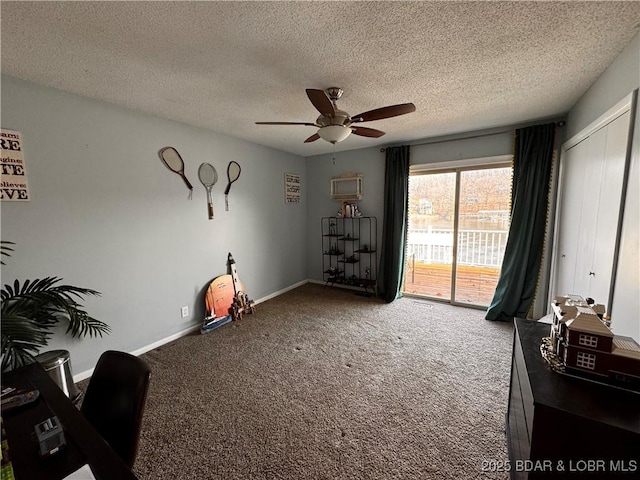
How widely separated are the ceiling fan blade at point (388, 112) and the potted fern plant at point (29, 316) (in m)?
2.43

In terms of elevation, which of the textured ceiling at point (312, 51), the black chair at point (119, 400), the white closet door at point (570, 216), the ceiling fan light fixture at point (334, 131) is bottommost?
the black chair at point (119, 400)

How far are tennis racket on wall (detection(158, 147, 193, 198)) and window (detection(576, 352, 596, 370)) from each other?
337cm

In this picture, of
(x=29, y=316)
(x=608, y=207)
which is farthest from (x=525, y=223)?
(x=29, y=316)

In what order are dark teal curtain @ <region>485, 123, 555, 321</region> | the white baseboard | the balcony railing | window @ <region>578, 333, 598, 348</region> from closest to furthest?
window @ <region>578, 333, 598, 348</region>
the white baseboard
dark teal curtain @ <region>485, 123, 555, 321</region>
the balcony railing

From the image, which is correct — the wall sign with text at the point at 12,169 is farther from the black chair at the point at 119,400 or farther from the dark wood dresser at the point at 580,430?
the dark wood dresser at the point at 580,430

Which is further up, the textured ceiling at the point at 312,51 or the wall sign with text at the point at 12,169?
the textured ceiling at the point at 312,51

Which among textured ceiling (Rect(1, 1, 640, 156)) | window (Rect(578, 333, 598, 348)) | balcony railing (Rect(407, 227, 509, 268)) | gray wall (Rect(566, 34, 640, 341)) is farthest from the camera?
balcony railing (Rect(407, 227, 509, 268))

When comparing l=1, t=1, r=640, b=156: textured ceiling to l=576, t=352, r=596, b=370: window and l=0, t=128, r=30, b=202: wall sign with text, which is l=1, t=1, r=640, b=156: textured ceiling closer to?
l=0, t=128, r=30, b=202: wall sign with text

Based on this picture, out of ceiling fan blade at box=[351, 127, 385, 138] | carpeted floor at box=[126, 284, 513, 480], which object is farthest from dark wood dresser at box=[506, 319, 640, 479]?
ceiling fan blade at box=[351, 127, 385, 138]

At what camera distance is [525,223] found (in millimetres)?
3109

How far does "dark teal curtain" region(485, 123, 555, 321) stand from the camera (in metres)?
2.99

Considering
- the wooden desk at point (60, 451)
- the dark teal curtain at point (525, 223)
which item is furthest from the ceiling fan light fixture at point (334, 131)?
the dark teal curtain at point (525, 223)

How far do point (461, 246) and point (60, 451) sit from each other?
411 cm

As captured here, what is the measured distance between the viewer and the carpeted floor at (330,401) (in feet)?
4.83
